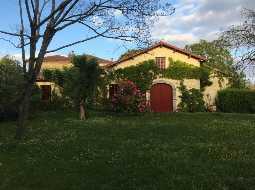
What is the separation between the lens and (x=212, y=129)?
20594 mm

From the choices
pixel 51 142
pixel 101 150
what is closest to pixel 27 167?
pixel 101 150

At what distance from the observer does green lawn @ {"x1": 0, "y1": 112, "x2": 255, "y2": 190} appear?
990 cm

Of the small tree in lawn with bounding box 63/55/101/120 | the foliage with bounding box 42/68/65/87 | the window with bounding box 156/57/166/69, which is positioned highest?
the window with bounding box 156/57/166/69

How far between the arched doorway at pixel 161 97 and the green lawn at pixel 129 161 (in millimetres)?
20507

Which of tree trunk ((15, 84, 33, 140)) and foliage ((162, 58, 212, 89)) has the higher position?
foliage ((162, 58, 212, 89))

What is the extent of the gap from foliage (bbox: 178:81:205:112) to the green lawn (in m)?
19.8

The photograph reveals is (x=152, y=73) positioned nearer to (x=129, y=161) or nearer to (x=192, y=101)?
(x=192, y=101)

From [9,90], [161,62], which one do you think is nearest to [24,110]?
[9,90]

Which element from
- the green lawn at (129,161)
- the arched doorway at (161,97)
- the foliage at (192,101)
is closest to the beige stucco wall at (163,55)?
the arched doorway at (161,97)

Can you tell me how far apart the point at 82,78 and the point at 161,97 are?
11.7 m

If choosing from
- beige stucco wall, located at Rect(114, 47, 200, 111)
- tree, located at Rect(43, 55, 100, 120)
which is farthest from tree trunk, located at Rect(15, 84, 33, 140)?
beige stucco wall, located at Rect(114, 47, 200, 111)

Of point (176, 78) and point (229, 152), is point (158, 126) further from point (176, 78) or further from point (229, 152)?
point (176, 78)

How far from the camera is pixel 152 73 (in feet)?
129

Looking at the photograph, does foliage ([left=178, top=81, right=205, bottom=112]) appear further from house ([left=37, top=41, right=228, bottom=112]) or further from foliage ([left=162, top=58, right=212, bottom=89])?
foliage ([left=162, top=58, right=212, bottom=89])
